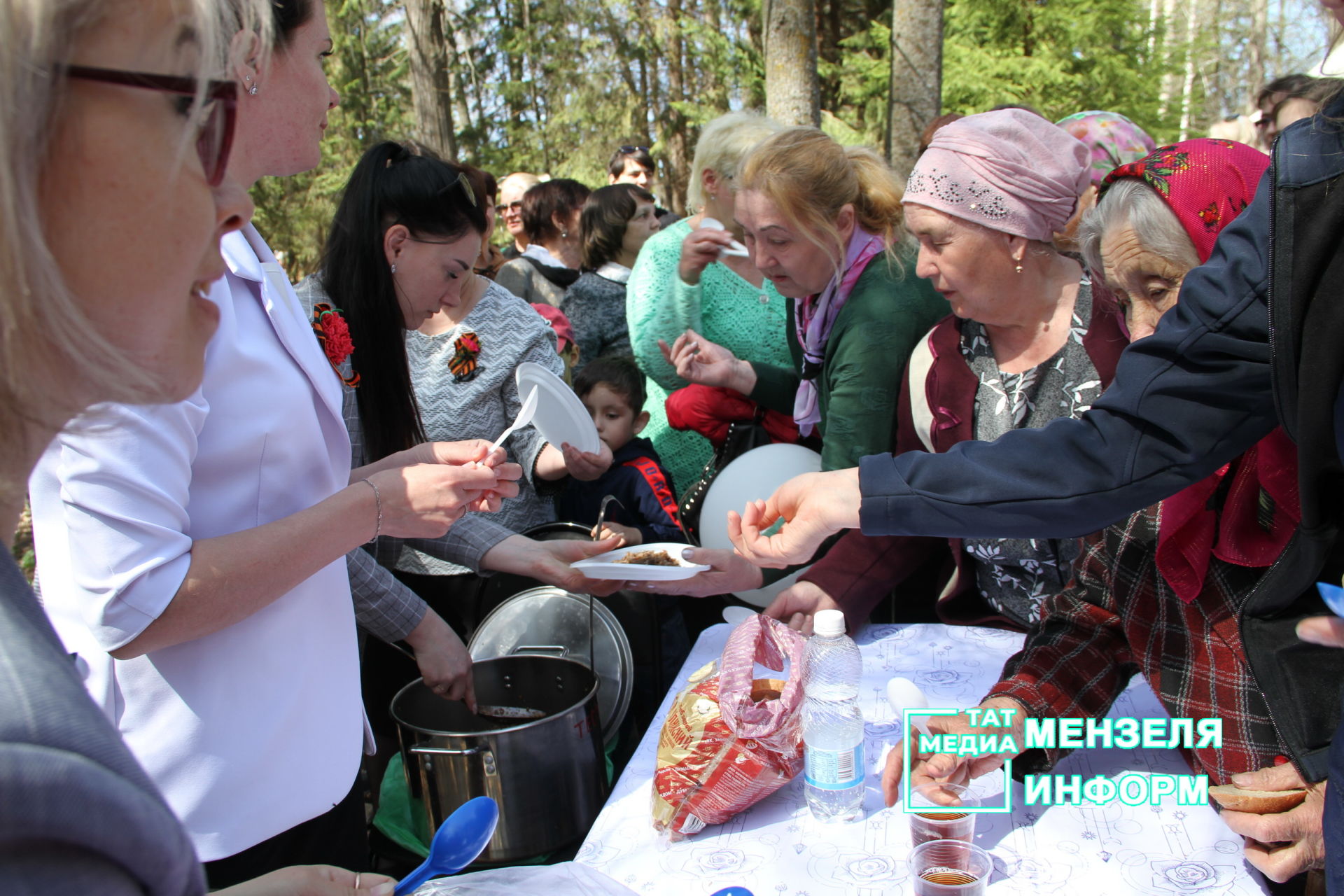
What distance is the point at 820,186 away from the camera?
8.55 feet

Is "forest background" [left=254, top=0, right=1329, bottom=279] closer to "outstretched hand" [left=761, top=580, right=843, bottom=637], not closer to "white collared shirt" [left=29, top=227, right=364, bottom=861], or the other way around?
"outstretched hand" [left=761, top=580, right=843, bottom=637]

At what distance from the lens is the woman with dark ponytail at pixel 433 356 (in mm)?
2145

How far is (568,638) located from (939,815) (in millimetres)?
1311

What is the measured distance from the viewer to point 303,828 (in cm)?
137

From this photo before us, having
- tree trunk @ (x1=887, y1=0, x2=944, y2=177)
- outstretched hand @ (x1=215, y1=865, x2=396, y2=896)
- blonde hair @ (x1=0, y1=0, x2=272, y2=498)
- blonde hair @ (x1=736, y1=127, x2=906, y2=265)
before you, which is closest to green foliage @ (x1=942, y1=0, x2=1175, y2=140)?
tree trunk @ (x1=887, y1=0, x2=944, y2=177)

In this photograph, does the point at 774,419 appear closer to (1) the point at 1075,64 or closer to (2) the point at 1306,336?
(2) the point at 1306,336

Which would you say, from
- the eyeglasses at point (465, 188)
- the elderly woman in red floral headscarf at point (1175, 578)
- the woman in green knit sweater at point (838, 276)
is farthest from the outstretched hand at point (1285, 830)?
the eyeglasses at point (465, 188)

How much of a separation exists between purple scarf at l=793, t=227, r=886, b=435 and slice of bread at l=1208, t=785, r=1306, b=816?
1.50 meters

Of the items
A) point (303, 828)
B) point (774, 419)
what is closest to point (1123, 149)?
point (774, 419)

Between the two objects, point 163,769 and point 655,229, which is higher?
point 655,229

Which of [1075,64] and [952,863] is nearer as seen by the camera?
[952,863]

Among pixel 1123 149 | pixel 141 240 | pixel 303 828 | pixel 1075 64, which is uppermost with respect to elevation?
pixel 1075 64

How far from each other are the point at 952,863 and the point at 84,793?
1.09m

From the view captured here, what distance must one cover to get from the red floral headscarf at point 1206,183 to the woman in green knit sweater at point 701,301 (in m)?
1.79
